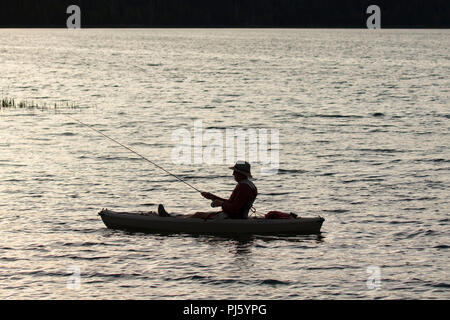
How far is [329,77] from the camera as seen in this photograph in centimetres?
10081

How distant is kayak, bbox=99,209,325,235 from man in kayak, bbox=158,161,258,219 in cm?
17

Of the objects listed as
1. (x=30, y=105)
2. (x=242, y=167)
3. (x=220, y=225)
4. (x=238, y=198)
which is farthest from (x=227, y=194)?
(x=30, y=105)

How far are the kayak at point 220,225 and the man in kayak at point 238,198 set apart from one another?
172 millimetres

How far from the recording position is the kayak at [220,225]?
2222 centimetres

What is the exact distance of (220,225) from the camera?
22.2 meters

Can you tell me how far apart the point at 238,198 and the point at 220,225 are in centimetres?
91

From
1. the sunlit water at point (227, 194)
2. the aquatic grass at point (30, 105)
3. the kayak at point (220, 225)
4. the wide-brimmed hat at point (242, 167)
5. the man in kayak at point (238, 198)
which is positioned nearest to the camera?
the sunlit water at point (227, 194)

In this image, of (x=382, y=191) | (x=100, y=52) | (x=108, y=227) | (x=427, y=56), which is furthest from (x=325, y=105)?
(x=100, y=52)

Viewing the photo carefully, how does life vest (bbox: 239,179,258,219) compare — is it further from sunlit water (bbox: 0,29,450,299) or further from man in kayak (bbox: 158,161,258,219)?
sunlit water (bbox: 0,29,450,299)

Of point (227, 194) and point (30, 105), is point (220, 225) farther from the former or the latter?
point (30, 105)

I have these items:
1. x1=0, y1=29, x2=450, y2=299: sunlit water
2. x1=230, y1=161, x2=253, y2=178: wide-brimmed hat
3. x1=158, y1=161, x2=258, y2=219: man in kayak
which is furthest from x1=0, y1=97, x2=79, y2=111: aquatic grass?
x1=230, y1=161, x2=253, y2=178: wide-brimmed hat

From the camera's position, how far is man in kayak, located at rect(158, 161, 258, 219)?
69.9 feet

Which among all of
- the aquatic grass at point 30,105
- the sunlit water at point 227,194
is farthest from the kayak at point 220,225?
the aquatic grass at point 30,105

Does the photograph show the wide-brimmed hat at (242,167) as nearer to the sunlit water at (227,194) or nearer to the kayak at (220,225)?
the kayak at (220,225)
